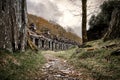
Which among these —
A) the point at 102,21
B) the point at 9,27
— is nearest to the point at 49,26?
the point at 102,21

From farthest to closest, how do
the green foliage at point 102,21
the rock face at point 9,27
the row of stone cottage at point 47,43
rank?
the row of stone cottage at point 47,43 < the green foliage at point 102,21 < the rock face at point 9,27

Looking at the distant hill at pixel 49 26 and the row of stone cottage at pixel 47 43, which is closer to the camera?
the row of stone cottage at pixel 47 43

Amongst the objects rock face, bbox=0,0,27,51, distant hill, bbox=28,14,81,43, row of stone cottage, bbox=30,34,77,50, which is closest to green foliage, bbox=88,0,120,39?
row of stone cottage, bbox=30,34,77,50

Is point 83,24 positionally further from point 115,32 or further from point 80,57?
point 80,57

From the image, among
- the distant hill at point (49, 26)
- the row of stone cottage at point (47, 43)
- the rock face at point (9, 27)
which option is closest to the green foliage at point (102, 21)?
the row of stone cottage at point (47, 43)

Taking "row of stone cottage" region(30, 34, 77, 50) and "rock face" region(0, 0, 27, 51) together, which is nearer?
"rock face" region(0, 0, 27, 51)

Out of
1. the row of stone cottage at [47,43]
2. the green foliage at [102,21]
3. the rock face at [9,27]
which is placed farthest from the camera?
the row of stone cottage at [47,43]

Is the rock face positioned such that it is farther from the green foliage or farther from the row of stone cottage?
the row of stone cottage

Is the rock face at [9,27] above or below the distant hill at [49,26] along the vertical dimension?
above

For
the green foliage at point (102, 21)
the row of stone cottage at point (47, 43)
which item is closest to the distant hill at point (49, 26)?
the row of stone cottage at point (47, 43)

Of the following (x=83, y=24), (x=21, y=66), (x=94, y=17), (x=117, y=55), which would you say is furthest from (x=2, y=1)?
(x=94, y=17)

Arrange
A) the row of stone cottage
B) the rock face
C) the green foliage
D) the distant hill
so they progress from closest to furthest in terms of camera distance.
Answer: the rock face, the green foliage, the row of stone cottage, the distant hill

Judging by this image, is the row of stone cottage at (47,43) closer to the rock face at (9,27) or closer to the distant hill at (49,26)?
the distant hill at (49,26)

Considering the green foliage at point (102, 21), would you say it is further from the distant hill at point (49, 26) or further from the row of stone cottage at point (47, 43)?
the distant hill at point (49, 26)
